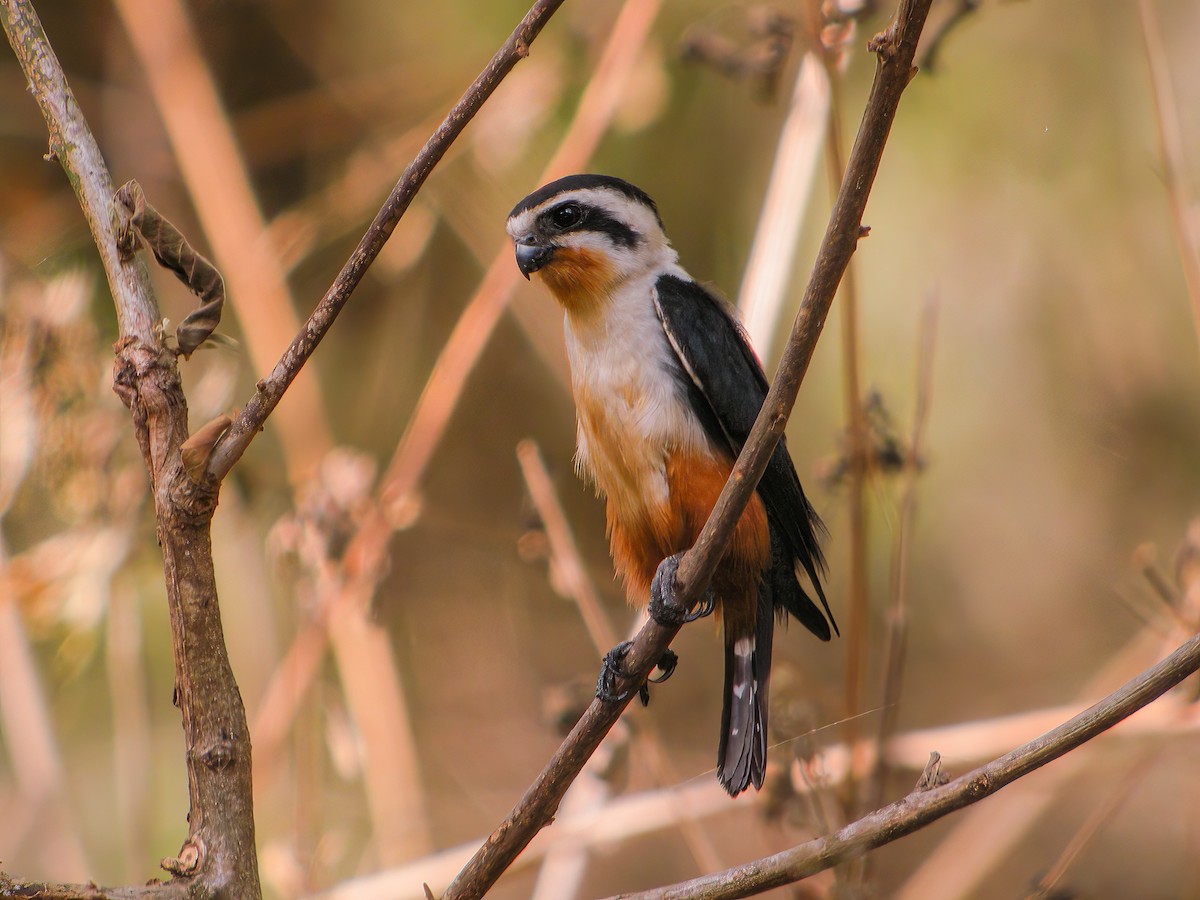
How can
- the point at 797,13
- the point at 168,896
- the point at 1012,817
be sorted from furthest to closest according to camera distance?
the point at 797,13
the point at 1012,817
the point at 168,896

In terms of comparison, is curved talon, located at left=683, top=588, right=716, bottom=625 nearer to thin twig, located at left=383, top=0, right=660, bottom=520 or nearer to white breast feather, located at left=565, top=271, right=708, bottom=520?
white breast feather, located at left=565, top=271, right=708, bottom=520

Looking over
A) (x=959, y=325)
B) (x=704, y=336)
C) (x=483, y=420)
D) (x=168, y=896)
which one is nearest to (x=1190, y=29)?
(x=959, y=325)

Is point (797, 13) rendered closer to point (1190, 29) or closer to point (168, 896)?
point (1190, 29)

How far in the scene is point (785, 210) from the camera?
12.6 feet

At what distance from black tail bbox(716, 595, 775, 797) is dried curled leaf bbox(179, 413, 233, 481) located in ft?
5.49

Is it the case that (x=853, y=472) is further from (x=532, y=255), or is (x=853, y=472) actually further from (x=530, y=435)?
(x=530, y=435)

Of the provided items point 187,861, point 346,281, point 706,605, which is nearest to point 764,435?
point 346,281

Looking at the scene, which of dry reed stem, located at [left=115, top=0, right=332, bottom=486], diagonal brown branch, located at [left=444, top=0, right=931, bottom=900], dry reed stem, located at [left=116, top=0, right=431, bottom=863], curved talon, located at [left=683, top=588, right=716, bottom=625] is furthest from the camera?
dry reed stem, located at [left=115, top=0, right=332, bottom=486]

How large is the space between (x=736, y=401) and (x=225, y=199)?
10.2 feet

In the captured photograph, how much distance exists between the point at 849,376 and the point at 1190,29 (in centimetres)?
300

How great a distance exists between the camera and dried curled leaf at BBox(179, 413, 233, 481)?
1782mm

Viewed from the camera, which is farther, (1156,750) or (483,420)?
(483,420)

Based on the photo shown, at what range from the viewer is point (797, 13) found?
4465mm

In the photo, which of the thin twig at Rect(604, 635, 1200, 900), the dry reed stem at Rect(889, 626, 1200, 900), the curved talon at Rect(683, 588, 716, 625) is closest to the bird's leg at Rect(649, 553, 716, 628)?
the curved talon at Rect(683, 588, 716, 625)
